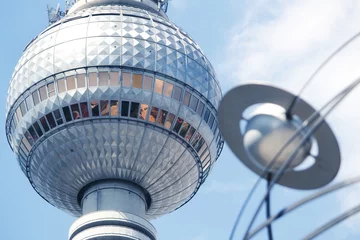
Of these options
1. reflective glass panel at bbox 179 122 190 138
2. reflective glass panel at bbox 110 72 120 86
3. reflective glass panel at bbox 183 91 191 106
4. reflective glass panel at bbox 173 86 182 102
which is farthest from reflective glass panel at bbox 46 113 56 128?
reflective glass panel at bbox 183 91 191 106

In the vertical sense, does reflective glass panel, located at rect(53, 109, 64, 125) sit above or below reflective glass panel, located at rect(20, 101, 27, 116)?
below

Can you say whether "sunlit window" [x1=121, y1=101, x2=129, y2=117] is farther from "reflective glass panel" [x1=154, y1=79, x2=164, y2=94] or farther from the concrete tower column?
the concrete tower column

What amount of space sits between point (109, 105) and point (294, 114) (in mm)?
26724

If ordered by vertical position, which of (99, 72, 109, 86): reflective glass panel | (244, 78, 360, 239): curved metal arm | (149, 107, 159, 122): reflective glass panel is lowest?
(244, 78, 360, 239): curved metal arm

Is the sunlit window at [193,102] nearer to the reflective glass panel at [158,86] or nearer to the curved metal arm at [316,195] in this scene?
the reflective glass panel at [158,86]

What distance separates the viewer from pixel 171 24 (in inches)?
1587

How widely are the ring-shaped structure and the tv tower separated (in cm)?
2553

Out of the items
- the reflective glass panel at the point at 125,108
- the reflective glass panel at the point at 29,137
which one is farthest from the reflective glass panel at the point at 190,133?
the reflective glass panel at the point at 29,137

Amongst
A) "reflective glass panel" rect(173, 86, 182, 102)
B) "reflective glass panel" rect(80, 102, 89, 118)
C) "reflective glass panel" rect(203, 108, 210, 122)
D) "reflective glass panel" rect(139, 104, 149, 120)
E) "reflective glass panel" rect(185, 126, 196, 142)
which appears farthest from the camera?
"reflective glass panel" rect(203, 108, 210, 122)

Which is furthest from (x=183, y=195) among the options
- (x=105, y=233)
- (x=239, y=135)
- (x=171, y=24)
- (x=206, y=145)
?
(x=239, y=135)

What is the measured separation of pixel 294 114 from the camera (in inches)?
383

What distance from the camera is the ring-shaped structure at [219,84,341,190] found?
9.71 metres

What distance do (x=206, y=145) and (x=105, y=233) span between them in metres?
7.68

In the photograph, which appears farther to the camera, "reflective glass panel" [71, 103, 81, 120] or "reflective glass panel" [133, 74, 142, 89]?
"reflective glass panel" [133, 74, 142, 89]
